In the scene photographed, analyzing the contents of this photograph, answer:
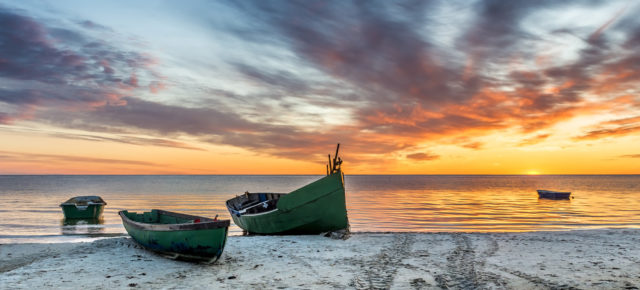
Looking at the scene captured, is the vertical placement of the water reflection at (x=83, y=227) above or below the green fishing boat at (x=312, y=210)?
below

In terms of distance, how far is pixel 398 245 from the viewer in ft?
54.3

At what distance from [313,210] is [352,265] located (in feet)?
19.1

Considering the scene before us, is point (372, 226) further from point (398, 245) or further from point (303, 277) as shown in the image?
point (303, 277)

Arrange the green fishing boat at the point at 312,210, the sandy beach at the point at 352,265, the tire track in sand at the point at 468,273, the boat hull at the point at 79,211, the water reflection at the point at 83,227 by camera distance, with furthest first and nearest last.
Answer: the boat hull at the point at 79,211
the water reflection at the point at 83,227
the green fishing boat at the point at 312,210
the sandy beach at the point at 352,265
the tire track in sand at the point at 468,273

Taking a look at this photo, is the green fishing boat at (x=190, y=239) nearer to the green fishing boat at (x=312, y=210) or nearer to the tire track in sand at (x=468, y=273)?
the green fishing boat at (x=312, y=210)

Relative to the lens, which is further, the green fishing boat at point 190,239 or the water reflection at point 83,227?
the water reflection at point 83,227

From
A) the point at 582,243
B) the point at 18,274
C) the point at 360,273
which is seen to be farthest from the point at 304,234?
the point at 582,243

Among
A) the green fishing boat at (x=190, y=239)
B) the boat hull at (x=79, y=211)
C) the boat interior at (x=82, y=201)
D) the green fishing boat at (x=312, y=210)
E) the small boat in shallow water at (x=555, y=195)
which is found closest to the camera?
the green fishing boat at (x=190, y=239)

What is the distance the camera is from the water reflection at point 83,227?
1028 inches

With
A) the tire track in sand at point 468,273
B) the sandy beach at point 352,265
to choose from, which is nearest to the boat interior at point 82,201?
the sandy beach at point 352,265

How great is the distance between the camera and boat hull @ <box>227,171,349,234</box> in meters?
18.1

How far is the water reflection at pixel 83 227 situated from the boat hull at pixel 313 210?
47.0 ft

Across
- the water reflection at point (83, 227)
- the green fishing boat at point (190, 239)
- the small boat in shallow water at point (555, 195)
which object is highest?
the green fishing boat at point (190, 239)

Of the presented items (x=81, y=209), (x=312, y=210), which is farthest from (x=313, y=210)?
(x=81, y=209)
